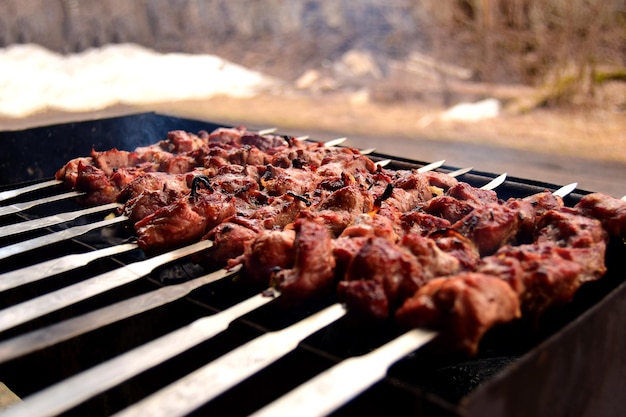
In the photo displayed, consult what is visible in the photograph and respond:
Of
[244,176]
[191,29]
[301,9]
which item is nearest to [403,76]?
[301,9]

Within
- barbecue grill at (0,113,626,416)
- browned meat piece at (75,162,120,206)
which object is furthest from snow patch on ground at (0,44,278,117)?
barbecue grill at (0,113,626,416)

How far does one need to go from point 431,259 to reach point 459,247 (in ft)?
0.80

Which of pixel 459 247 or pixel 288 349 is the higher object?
pixel 459 247

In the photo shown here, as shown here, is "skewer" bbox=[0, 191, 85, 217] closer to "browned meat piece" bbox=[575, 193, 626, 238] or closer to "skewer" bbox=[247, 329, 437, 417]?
"skewer" bbox=[247, 329, 437, 417]

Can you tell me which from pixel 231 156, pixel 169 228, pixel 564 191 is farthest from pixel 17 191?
pixel 564 191

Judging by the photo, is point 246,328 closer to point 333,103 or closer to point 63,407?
point 63,407

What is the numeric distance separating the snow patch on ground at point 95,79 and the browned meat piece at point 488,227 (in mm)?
10185

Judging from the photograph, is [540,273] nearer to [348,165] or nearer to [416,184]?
[416,184]

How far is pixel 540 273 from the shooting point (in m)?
2.37

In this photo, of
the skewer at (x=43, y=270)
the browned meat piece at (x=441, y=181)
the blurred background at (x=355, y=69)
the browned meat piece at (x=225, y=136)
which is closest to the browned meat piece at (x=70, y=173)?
the browned meat piece at (x=225, y=136)

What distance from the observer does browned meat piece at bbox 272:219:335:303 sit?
2.47 meters

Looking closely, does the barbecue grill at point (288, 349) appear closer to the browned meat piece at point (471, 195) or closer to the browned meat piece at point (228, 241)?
the browned meat piece at point (228, 241)

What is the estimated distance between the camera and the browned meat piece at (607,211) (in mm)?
2953

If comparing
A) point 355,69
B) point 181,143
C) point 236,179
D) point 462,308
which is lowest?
point 462,308
